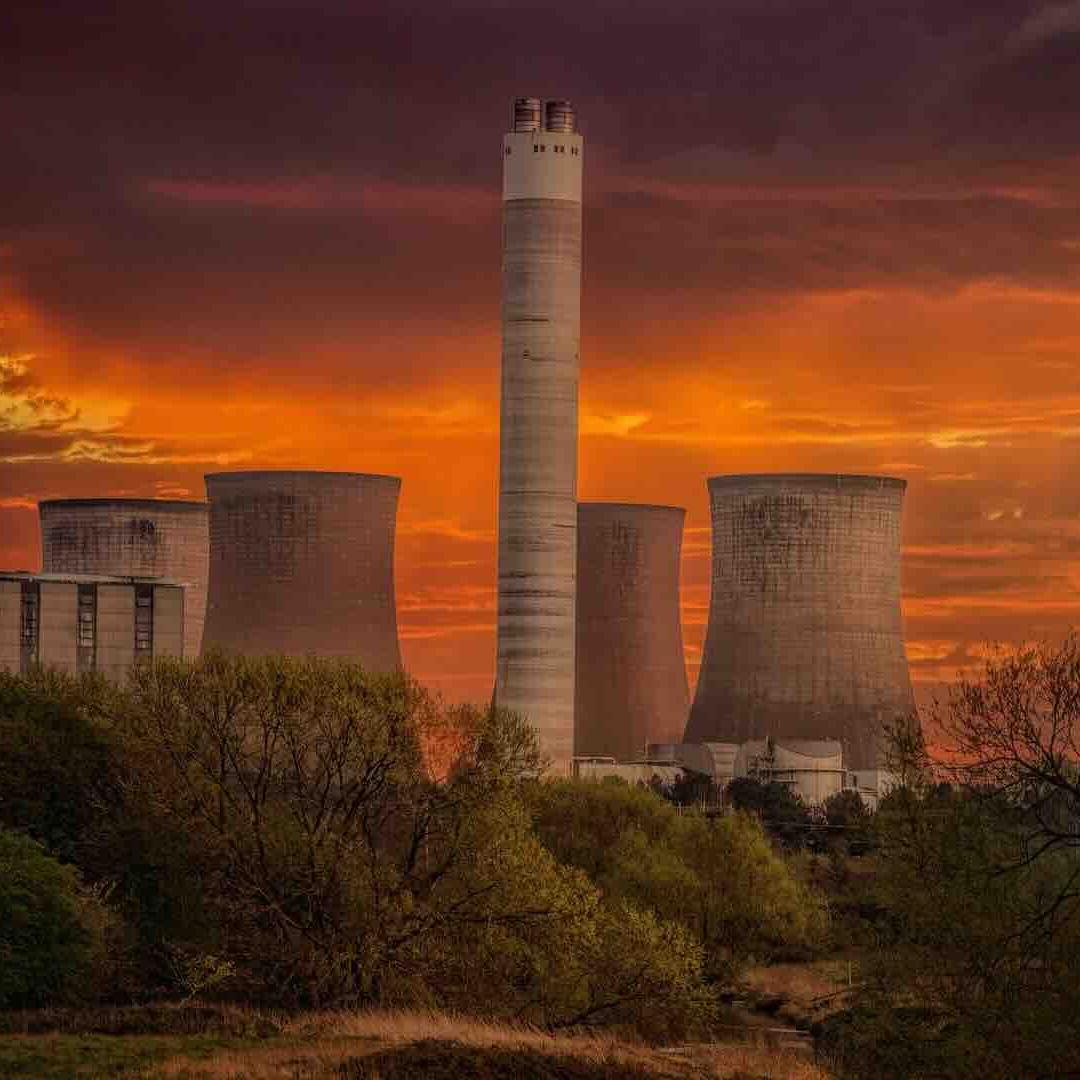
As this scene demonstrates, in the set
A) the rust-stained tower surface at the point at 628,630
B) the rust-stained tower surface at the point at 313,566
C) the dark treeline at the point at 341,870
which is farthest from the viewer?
the rust-stained tower surface at the point at 628,630

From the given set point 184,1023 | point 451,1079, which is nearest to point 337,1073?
point 451,1079

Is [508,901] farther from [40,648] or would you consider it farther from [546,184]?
[40,648]

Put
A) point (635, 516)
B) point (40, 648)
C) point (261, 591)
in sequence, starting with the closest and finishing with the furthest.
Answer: point (40, 648), point (261, 591), point (635, 516)

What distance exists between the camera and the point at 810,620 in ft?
334

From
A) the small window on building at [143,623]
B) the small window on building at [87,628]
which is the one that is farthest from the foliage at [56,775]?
the small window on building at [143,623]

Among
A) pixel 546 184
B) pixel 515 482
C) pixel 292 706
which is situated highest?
pixel 546 184

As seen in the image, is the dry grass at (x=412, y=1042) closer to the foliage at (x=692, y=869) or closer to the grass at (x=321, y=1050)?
the grass at (x=321, y=1050)

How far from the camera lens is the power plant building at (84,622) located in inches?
3546

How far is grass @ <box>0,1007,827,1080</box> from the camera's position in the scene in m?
23.5

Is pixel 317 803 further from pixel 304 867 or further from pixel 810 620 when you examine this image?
pixel 810 620

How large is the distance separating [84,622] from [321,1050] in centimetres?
6872

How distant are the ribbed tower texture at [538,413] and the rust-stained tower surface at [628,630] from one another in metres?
29.0

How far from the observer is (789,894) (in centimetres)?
5169

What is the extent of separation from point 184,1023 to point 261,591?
76631 millimetres
